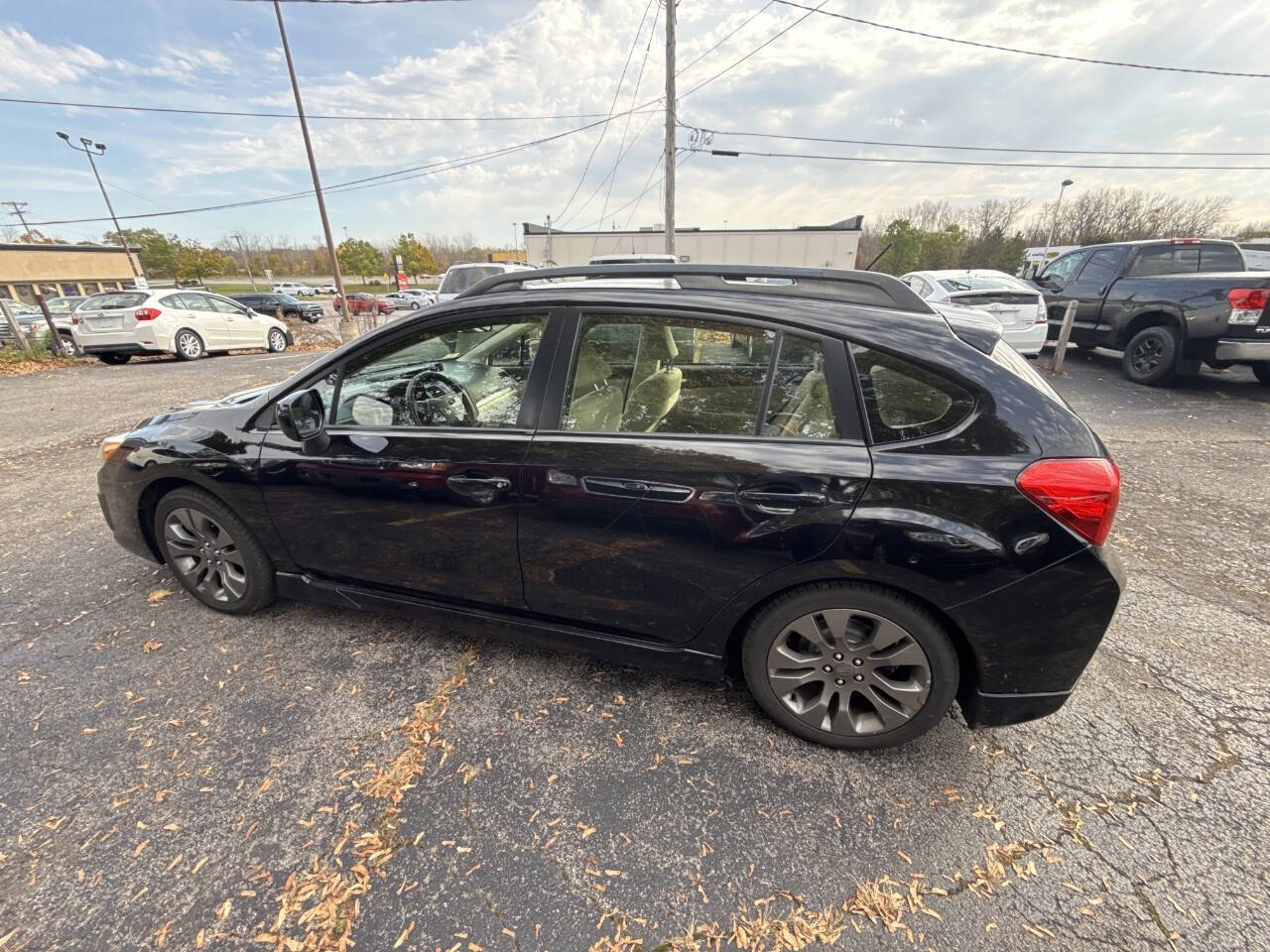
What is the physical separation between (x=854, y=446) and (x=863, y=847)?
128 cm

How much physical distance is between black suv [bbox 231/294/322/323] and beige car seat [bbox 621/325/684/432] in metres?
29.0

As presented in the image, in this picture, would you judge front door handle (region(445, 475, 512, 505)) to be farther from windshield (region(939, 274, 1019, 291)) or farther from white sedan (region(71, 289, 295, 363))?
white sedan (region(71, 289, 295, 363))

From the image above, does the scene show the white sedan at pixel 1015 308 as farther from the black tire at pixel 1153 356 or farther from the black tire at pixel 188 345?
the black tire at pixel 188 345

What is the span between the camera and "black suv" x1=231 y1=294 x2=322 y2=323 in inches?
1000

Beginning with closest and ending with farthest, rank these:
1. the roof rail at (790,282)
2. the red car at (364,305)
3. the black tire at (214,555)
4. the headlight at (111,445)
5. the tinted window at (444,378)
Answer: the roof rail at (790,282) → the tinted window at (444,378) → the black tire at (214,555) → the headlight at (111,445) → the red car at (364,305)

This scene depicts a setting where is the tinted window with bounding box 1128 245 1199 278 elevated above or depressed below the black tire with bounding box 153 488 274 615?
above

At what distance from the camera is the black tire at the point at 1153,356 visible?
7.29 m

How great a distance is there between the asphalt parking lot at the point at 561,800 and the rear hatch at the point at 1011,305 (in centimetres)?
638

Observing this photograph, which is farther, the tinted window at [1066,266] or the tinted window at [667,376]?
the tinted window at [1066,266]

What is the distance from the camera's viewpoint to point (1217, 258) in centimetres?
752

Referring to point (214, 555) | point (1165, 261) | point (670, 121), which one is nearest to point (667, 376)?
point (214, 555)

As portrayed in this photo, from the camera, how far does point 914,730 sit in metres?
1.96

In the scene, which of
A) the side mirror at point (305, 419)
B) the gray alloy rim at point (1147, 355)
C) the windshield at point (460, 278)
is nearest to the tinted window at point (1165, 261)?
the gray alloy rim at point (1147, 355)

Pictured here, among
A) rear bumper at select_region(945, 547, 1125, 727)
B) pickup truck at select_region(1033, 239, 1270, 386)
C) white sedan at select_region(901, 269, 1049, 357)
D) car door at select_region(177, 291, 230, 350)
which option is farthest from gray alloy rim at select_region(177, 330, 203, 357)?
pickup truck at select_region(1033, 239, 1270, 386)
